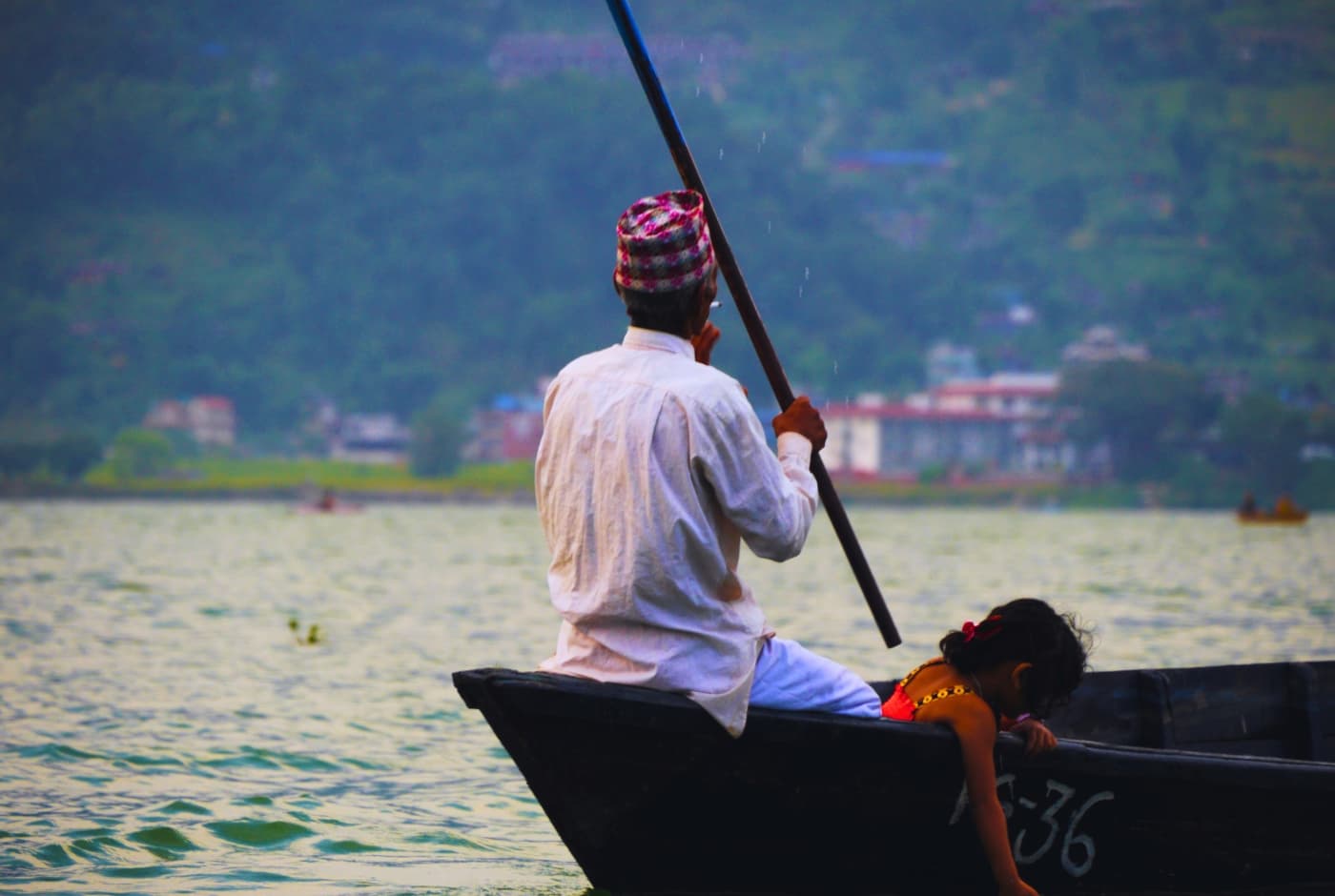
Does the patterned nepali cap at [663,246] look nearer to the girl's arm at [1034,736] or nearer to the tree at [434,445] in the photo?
the girl's arm at [1034,736]

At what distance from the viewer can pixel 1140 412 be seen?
104062 mm

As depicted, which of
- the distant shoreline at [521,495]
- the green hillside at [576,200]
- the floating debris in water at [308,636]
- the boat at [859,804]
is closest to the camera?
the boat at [859,804]

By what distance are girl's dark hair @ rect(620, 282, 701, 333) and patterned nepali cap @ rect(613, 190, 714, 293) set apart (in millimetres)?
13

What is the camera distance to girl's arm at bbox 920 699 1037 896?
4453 mm

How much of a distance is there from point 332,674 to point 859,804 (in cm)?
883

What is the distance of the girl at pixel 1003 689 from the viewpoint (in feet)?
14.7

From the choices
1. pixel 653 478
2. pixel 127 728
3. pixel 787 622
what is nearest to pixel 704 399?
pixel 653 478

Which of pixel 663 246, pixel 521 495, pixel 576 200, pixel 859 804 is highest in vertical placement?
pixel 576 200

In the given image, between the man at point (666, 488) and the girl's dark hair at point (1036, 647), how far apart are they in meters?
0.63

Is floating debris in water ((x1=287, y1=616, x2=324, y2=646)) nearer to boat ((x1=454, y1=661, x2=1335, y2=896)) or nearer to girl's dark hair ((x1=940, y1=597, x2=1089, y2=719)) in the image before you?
boat ((x1=454, y1=661, x2=1335, y2=896))

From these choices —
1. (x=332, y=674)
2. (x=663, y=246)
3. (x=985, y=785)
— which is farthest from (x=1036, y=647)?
(x=332, y=674)

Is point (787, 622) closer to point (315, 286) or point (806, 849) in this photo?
point (806, 849)

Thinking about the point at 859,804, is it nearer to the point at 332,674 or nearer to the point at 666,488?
the point at 666,488

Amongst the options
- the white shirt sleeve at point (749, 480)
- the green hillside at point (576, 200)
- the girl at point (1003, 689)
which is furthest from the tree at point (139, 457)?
the white shirt sleeve at point (749, 480)
